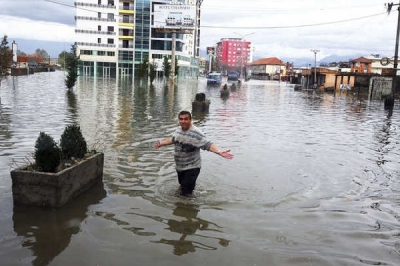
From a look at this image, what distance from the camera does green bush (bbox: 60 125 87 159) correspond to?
20.8 feet

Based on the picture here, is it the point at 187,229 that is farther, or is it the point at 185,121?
the point at 185,121

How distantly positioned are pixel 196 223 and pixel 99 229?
1277 millimetres

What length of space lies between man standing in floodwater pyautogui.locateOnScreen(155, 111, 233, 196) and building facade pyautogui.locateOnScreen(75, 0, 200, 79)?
74432mm

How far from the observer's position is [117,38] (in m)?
81.2

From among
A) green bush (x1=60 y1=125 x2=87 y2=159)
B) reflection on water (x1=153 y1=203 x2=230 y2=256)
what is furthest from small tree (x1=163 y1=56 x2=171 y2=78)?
reflection on water (x1=153 y1=203 x2=230 y2=256)

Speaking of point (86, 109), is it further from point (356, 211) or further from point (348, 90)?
point (348, 90)

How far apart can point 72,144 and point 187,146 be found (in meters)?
1.84

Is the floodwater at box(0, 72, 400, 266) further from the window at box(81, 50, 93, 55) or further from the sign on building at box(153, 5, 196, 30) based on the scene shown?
the window at box(81, 50, 93, 55)

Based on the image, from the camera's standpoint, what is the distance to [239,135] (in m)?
13.3

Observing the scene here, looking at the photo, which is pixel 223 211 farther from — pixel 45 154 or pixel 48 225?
pixel 45 154

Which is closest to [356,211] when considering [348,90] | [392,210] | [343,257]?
[392,210]

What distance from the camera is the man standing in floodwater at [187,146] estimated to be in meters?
6.08

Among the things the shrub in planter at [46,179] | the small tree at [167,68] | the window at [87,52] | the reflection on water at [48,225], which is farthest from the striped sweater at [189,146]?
the window at [87,52]

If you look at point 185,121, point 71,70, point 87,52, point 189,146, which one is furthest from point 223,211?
point 87,52
